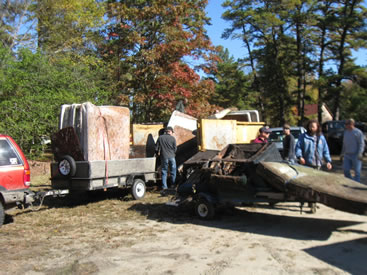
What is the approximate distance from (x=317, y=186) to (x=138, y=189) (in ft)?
16.2

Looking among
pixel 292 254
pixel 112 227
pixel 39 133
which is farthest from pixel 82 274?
pixel 39 133

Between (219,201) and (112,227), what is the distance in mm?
2013

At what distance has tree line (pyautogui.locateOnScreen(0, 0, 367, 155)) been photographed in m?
14.8

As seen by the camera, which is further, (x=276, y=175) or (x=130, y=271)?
(x=276, y=175)

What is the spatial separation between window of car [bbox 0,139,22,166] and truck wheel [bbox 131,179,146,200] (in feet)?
9.90

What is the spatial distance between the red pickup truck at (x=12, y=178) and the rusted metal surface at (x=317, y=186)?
14.0ft

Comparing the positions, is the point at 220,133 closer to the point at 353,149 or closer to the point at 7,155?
the point at 353,149

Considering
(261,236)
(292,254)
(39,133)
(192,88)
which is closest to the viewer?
(292,254)

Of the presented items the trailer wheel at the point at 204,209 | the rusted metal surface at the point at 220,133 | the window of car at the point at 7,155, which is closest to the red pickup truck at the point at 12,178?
the window of car at the point at 7,155

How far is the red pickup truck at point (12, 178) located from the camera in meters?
6.25

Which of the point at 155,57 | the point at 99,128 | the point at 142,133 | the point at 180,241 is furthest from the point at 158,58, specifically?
the point at 180,241

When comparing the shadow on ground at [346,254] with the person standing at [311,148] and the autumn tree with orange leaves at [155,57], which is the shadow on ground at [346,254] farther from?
the autumn tree with orange leaves at [155,57]

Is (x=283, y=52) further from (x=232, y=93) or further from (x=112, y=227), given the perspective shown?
(x=112, y=227)

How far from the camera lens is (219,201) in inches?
258
